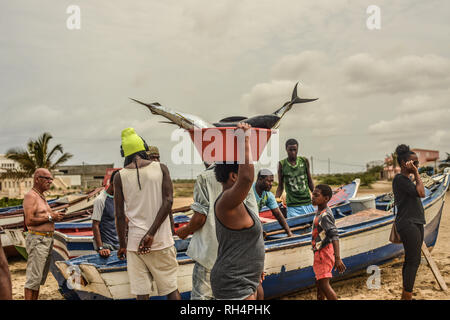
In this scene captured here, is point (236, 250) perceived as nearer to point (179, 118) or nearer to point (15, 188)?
point (179, 118)

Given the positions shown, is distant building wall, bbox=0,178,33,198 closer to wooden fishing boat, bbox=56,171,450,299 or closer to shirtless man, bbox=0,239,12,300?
wooden fishing boat, bbox=56,171,450,299

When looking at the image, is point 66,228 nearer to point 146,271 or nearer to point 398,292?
point 146,271

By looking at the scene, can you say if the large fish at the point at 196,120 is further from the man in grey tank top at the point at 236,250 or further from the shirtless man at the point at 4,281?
the shirtless man at the point at 4,281

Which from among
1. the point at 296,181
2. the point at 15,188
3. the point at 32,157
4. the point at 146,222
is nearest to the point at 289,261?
the point at 296,181

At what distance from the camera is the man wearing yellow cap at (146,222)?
3.26m

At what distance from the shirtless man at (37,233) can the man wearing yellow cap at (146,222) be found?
1243 millimetres

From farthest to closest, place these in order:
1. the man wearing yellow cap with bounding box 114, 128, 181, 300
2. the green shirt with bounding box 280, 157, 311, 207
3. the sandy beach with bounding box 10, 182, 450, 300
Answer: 1. the green shirt with bounding box 280, 157, 311, 207
2. the sandy beach with bounding box 10, 182, 450, 300
3. the man wearing yellow cap with bounding box 114, 128, 181, 300

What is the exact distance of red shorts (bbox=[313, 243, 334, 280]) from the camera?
365 centimetres

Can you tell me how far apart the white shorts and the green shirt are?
2354mm

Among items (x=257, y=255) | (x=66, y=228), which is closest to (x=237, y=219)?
(x=257, y=255)

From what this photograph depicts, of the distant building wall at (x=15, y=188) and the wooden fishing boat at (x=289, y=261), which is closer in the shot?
the wooden fishing boat at (x=289, y=261)

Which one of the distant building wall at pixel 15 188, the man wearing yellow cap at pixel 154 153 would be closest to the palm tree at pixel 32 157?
the distant building wall at pixel 15 188

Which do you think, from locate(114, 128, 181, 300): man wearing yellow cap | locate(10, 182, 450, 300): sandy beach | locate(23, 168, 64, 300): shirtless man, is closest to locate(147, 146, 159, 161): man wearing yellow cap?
locate(23, 168, 64, 300): shirtless man
